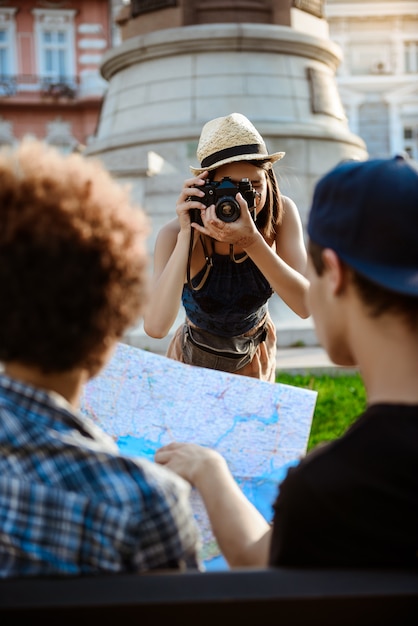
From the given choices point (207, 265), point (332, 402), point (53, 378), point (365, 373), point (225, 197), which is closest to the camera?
point (53, 378)

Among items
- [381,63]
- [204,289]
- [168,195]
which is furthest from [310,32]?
[381,63]

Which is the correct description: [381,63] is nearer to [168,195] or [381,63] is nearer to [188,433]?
[168,195]

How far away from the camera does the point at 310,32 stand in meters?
10.2

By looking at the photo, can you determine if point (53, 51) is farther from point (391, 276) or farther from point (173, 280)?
point (391, 276)

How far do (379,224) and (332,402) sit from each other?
14.1ft

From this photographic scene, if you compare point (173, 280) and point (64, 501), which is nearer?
point (64, 501)

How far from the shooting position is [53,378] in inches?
45.3

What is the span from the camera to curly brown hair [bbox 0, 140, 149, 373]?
3.42 feet

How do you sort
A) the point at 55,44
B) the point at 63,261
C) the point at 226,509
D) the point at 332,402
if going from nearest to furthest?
the point at 63,261
the point at 226,509
the point at 332,402
the point at 55,44

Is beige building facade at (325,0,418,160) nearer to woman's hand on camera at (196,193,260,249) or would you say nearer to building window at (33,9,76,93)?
building window at (33,9,76,93)

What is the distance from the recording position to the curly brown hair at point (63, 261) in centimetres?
104

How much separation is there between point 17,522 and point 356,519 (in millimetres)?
448

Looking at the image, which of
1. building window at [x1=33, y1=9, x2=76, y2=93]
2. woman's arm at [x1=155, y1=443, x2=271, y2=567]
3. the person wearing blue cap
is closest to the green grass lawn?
woman's arm at [x1=155, y1=443, x2=271, y2=567]

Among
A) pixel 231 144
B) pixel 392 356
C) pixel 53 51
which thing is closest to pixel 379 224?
pixel 392 356
